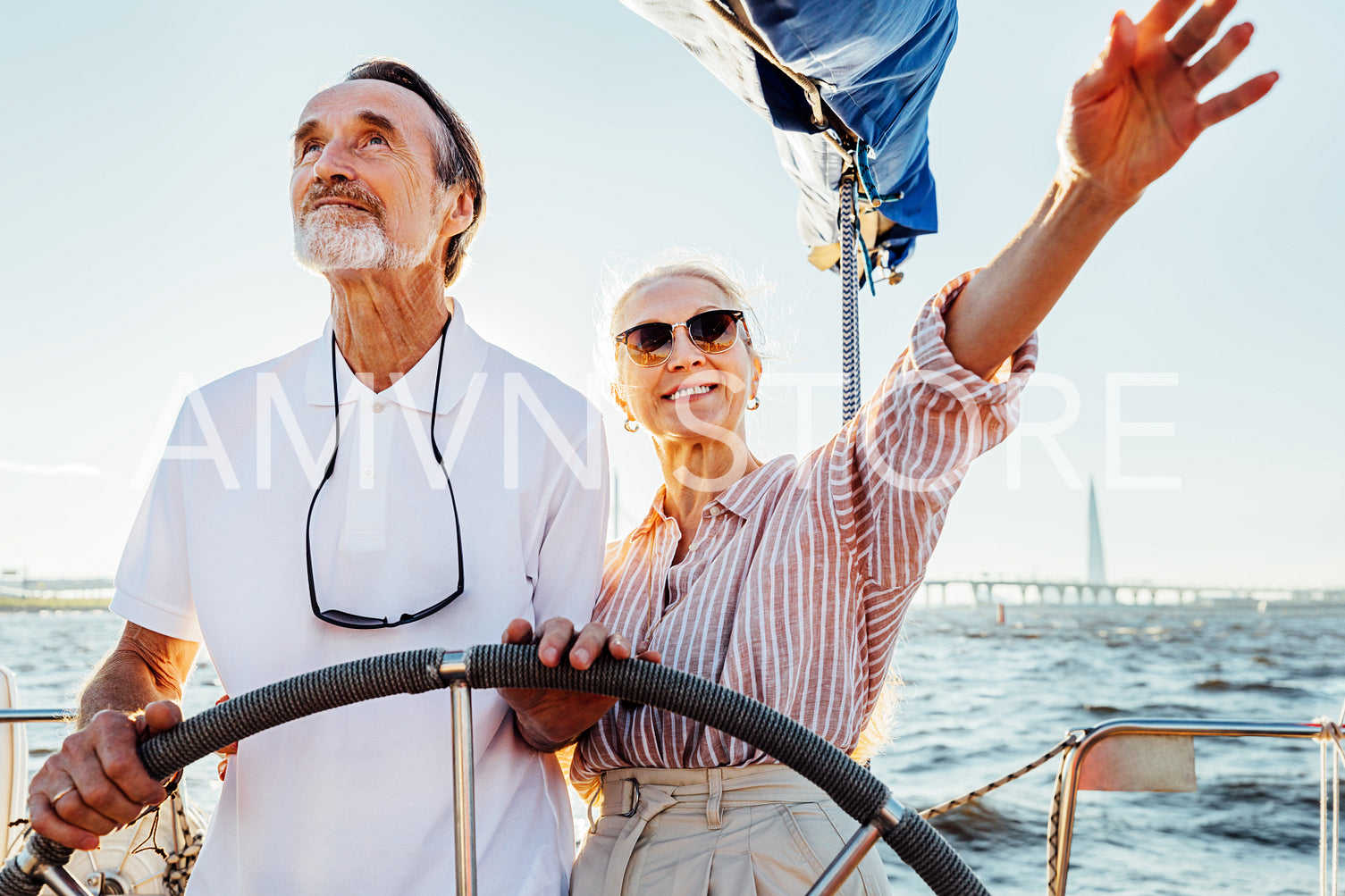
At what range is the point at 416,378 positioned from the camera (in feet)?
5.90

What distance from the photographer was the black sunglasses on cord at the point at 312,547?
1.55 metres

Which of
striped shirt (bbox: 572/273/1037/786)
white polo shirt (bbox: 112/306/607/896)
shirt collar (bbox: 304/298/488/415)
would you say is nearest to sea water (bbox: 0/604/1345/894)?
white polo shirt (bbox: 112/306/607/896)

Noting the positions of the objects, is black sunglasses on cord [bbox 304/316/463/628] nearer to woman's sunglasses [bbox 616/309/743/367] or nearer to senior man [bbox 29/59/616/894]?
senior man [bbox 29/59/616/894]

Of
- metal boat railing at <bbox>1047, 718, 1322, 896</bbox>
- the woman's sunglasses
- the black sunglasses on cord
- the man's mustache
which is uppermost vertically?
the man's mustache

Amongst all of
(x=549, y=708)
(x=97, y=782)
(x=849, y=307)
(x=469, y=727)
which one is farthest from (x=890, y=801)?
(x=849, y=307)

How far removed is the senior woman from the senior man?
142 millimetres

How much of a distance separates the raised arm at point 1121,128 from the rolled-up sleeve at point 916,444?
4.1 inches

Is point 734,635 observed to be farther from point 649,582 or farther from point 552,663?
point 552,663

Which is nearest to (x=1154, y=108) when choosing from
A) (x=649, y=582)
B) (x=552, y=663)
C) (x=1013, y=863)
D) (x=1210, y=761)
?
(x=552, y=663)

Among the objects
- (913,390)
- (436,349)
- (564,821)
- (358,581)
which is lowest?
(564,821)

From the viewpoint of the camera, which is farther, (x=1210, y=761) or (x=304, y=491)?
(x=1210, y=761)

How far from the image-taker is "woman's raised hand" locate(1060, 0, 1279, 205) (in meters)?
1.02

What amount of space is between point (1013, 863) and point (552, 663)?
26.4ft

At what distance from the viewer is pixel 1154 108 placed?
1083 millimetres
